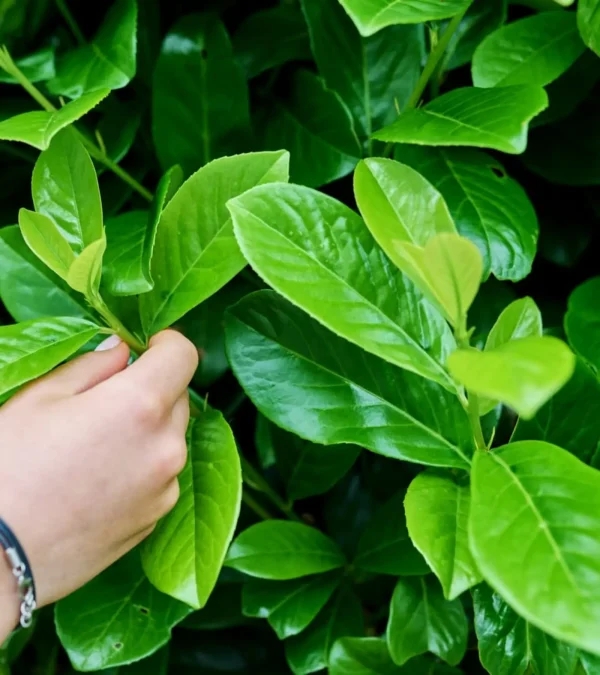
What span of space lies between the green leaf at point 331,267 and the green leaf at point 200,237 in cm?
5

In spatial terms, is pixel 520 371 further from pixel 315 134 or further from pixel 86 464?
pixel 315 134

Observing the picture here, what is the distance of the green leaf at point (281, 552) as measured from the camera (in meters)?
0.59

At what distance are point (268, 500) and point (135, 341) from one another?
30 centimetres

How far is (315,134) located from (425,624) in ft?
1.48

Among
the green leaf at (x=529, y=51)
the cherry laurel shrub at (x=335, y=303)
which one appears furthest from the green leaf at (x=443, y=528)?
the green leaf at (x=529, y=51)

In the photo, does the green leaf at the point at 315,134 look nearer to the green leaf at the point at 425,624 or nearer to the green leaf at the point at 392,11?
the green leaf at the point at 392,11

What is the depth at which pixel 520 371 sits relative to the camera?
0.33 meters

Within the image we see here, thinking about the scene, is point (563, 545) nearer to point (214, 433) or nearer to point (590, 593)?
point (590, 593)

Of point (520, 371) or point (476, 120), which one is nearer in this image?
point (520, 371)

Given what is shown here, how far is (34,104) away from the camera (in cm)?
69

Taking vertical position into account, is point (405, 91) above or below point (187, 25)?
below

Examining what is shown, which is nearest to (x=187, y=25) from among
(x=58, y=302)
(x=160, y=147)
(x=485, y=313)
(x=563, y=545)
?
(x=160, y=147)

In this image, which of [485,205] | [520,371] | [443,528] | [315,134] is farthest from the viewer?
[315,134]

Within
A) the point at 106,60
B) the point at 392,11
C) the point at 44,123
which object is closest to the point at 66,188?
the point at 44,123
